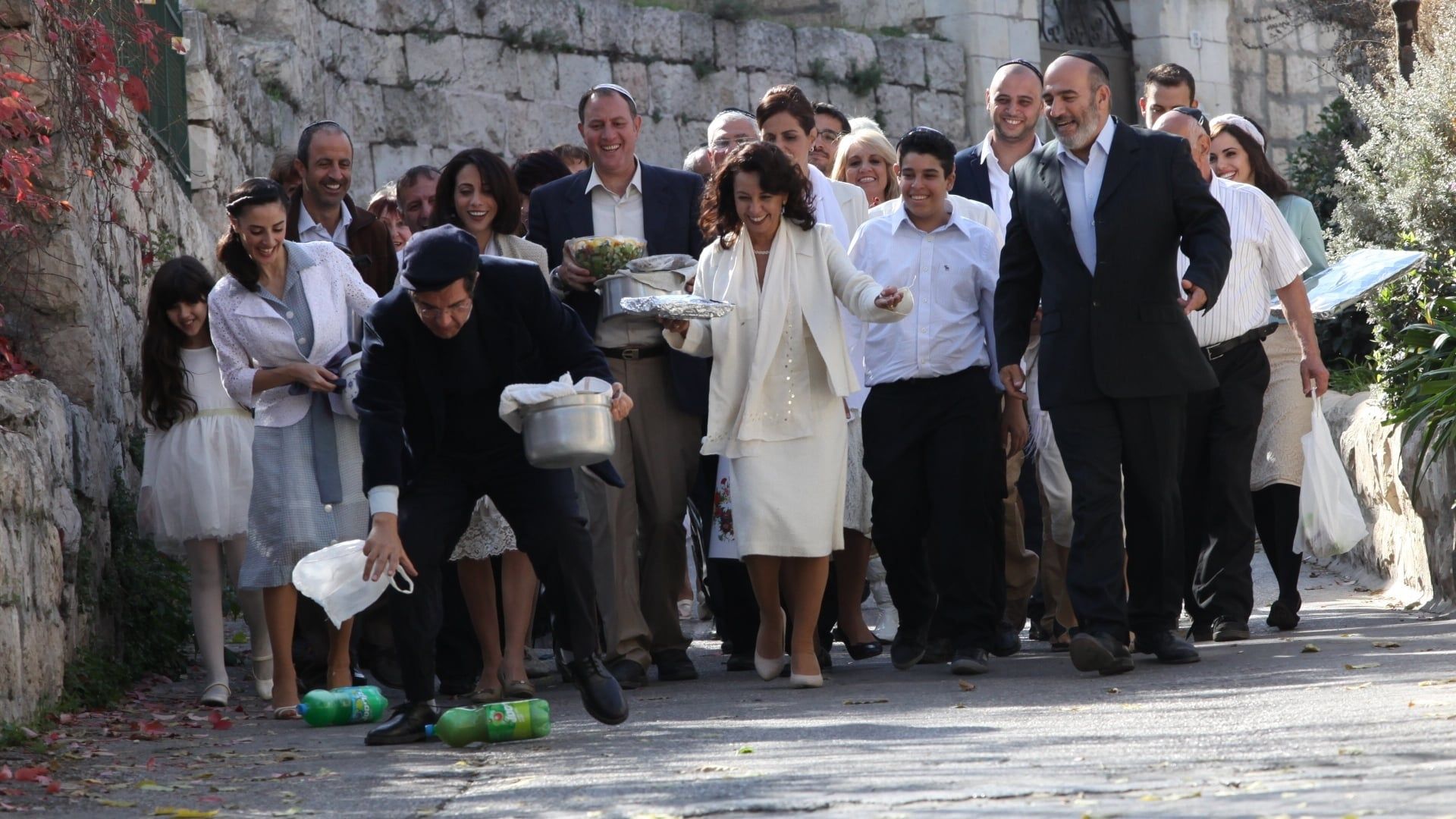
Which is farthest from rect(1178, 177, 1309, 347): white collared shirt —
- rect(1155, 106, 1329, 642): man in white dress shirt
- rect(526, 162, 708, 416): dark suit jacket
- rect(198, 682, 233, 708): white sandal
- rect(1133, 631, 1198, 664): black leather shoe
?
rect(198, 682, 233, 708): white sandal

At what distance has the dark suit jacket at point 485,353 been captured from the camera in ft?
18.3

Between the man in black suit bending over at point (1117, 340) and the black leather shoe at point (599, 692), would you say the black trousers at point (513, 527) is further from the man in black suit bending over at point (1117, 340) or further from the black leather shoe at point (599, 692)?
the man in black suit bending over at point (1117, 340)

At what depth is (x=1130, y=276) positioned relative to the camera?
638 cm

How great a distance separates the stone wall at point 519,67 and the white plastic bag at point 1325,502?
7.21 m

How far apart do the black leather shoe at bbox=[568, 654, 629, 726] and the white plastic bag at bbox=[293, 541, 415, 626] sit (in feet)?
1.76

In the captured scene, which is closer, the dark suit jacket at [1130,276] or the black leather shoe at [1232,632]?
the dark suit jacket at [1130,276]

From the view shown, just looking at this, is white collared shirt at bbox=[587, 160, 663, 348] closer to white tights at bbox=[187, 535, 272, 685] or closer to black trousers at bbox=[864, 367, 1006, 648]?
black trousers at bbox=[864, 367, 1006, 648]

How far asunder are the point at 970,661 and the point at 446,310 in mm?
2315

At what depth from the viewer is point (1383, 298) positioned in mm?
8953

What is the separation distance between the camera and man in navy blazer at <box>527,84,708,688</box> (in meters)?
7.01

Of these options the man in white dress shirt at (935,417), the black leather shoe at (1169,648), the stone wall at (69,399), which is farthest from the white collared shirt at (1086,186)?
the stone wall at (69,399)

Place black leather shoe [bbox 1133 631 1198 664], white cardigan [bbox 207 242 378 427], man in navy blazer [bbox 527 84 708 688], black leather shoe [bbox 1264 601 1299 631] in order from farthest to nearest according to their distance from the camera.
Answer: black leather shoe [bbox 1264 601 1299 631], man in navy blazer [bbox 527 84 708 688], white cardigan [bbox 207 242 378 427], black leather shoe [bbox 1133 631 1198 664]

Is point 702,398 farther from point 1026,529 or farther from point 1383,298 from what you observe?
point 1383,298

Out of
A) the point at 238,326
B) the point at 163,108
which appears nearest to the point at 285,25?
the point at 163,108
